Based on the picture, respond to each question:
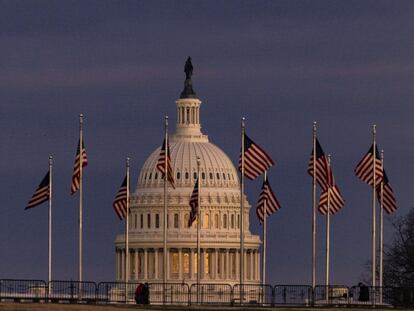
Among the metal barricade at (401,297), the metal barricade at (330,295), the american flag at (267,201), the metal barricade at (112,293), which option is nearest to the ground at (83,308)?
the metal barricade at (401,297)

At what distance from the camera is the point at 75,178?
180 meters

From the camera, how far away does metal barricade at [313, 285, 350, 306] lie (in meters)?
173

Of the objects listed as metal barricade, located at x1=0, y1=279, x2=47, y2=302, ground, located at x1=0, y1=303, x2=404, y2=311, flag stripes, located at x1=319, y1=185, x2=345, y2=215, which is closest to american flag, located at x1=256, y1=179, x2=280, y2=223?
flag stripes, located at x1=319, y1=185, x2=345, y2=215

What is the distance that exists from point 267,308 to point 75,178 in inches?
835

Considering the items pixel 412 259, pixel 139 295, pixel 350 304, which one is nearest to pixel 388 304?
pixel 350 304

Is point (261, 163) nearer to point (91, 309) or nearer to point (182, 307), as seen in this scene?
point (182, 307)

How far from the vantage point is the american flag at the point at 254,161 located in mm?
172750

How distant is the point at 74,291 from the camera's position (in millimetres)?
171500

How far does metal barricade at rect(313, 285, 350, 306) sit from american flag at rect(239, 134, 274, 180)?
25.6 ft

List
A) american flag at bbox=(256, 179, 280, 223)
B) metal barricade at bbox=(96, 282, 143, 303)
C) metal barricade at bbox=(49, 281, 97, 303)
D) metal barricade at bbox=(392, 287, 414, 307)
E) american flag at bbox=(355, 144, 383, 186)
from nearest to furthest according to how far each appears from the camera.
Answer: metal barricade at bbox=(49, 281, 97, 303)
metal barricade at bbox=(392, 287, 414, 307)
metal barricade at bbox=(96, 282, 143, 303)
american flag at bbox=(355, 144, 383, 186)
american flag at bbox=(256, 179, 280, 223)

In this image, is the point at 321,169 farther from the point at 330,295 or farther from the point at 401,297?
the point at 401,297

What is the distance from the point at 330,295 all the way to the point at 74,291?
15.3 meters

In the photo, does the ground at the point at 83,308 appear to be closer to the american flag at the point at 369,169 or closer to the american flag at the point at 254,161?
the american flag at the point at 254,161

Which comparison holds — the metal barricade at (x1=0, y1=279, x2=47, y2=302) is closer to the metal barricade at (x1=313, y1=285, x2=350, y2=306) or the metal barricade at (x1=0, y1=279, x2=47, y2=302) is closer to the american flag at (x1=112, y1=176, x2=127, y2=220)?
the metal barricade at (x1=313, y1=285, x2=350, y2=306)
